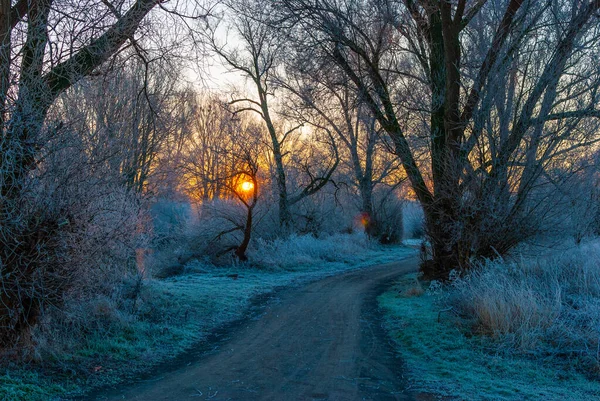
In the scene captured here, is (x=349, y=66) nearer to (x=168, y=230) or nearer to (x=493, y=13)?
(x=493, y=13)

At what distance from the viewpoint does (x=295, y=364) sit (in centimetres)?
759

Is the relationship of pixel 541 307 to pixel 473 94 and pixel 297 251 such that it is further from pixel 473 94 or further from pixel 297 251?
pixel 297 251

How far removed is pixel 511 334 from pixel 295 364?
Result: 133 inches

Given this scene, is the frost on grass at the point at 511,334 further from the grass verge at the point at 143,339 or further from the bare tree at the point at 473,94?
the grass verge at the point at 143,339

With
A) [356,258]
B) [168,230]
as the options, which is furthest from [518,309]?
[168,230]

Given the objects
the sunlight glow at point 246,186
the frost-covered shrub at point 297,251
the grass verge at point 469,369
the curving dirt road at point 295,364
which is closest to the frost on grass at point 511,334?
the grass verge at point 469,369

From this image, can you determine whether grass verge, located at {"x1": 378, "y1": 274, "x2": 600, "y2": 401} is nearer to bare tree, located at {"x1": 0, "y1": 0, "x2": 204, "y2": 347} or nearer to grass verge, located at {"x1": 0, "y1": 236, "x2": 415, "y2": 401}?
grass verge, located at {"x1": 0, "y1": 236, "x2": 415, "y2": 401}

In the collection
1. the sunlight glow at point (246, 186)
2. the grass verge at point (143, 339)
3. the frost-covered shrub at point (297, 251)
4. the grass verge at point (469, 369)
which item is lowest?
the grass verge at point (469, 369)

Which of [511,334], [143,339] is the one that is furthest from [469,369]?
[143,339]

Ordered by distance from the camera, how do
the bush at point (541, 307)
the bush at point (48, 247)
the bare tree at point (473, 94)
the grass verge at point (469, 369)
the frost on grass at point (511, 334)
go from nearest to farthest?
1. the grass verge at point (469, 369)
2. the frost on grass at point (511, 334)
3. the bush at point (48, 247)
4. the bush at point (541, 307)
5. the bare tree at point (473, 94)

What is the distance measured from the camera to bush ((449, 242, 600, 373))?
773 centimetres

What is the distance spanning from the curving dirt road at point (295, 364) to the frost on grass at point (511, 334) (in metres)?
0.50

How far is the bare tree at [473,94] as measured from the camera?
39.7 feet

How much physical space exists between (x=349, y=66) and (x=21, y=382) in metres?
12.4
